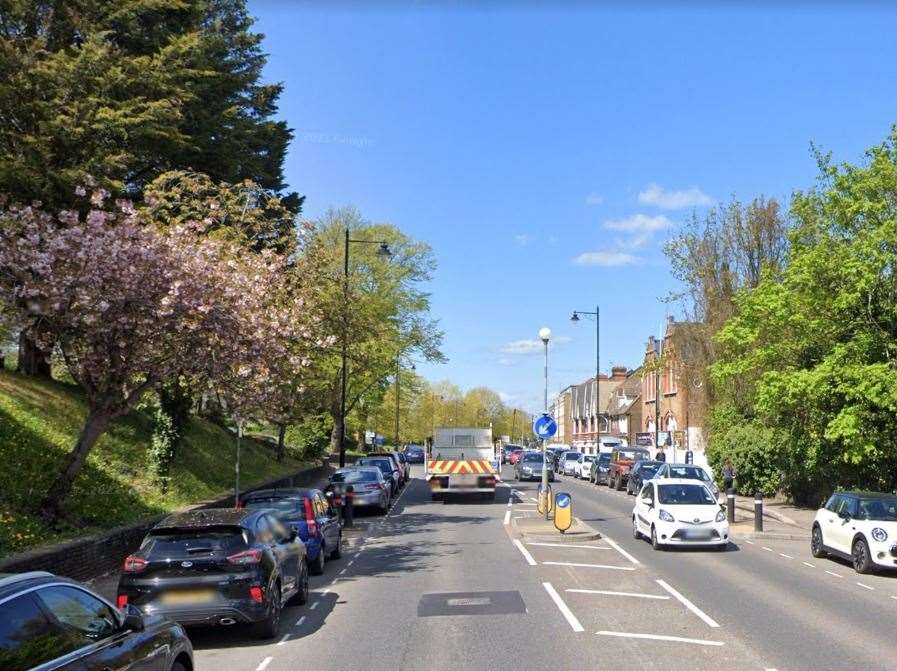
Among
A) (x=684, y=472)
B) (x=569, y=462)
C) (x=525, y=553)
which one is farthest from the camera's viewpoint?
(x=569, y=462)

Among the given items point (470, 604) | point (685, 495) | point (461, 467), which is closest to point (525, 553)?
point (685, 495)

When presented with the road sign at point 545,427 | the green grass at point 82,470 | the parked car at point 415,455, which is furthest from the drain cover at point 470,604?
the parked car at point 415,455

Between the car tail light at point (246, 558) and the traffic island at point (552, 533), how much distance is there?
33.8ft

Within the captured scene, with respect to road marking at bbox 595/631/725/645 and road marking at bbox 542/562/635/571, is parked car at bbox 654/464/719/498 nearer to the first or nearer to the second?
road marking at bbox 542/562/635/571

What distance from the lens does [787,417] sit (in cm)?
2694

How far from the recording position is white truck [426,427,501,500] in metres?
30.5

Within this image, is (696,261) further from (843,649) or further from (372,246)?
(843,649)

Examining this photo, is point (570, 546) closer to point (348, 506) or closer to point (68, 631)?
point (348, 506)

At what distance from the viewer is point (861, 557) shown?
15305 millimetres

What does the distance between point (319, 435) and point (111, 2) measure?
93.7ft

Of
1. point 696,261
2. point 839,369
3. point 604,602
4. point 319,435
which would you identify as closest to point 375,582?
point 604,602

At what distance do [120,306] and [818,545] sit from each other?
13747mm

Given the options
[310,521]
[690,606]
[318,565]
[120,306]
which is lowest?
[318,565]

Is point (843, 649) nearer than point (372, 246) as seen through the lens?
Yes
